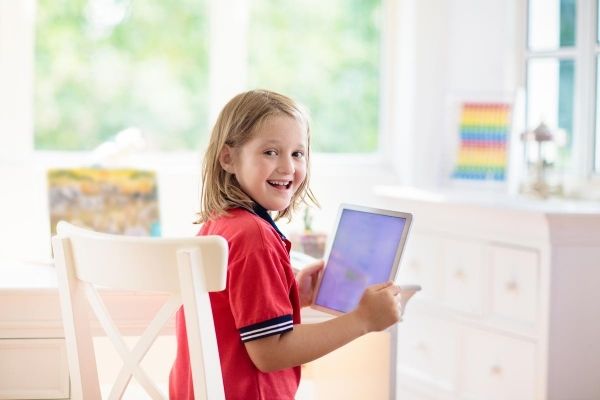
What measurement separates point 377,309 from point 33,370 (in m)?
0.75

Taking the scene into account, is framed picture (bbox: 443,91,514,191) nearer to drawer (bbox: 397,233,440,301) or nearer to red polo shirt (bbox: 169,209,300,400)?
drawer (bbox: 397,233,440,301)

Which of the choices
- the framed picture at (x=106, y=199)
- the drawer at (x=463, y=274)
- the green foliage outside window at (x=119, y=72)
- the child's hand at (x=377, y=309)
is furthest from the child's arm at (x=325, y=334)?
the green foliage outside window at (x=119, y=72)

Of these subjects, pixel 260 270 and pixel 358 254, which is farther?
pixel 358 254

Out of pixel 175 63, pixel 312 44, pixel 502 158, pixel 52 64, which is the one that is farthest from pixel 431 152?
pixel 52 64

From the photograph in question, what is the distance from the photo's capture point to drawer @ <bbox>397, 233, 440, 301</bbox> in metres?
2.95

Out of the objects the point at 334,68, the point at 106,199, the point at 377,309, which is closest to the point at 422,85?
the point at 334,68

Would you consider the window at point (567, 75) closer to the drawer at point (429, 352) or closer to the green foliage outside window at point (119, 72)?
the drawer at point (429, 352)

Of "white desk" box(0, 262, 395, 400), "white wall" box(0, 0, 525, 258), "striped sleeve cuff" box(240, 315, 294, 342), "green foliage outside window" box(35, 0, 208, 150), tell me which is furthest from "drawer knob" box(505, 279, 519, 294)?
"striped sleeve cuff" box(240, 315, 294, 342)

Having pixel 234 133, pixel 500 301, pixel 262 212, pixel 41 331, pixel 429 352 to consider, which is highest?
pixel 234 133

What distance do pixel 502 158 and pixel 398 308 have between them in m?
1.95

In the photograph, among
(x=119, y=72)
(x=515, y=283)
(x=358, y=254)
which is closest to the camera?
(x=358, y=254)

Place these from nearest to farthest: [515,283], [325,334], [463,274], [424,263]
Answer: [325,334]
[515,283]
[463,274]
[424,263]

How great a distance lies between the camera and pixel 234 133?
140 centimetres

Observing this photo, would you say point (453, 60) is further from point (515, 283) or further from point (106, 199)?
point (106, 199)
